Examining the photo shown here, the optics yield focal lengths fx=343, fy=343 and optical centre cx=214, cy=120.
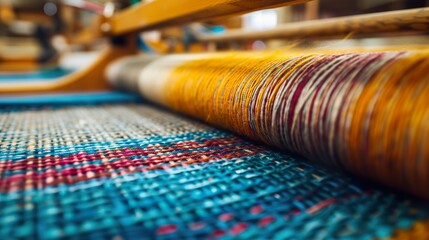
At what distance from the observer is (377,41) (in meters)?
3.29

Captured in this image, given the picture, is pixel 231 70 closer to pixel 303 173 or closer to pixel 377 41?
pixel 303 173

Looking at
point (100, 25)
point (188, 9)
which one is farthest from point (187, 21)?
point (100, 25)

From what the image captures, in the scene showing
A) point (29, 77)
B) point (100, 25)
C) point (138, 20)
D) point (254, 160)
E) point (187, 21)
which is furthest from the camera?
point (29, 77)

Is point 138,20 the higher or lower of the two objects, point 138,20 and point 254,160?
the higher

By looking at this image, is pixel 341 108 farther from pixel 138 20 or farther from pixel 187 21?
pixel 138 20

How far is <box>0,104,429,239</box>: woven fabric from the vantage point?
1.11 feet

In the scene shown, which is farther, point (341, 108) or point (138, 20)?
point (138, 20)

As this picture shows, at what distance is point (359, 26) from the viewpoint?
895 mm

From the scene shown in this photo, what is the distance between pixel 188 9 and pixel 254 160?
1.22ft

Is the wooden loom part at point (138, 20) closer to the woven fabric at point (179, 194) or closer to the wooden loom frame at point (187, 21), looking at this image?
the wooden loom frame at point (187, 21)

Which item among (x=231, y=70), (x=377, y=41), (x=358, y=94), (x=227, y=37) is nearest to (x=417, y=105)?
(x=358, y=94)

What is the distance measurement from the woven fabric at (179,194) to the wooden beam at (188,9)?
0.81 feet

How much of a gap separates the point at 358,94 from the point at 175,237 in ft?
0.87

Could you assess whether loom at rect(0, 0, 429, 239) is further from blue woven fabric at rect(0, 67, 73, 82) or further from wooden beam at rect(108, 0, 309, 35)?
blue woven fabric at rect(0, 67, 73, 82)
